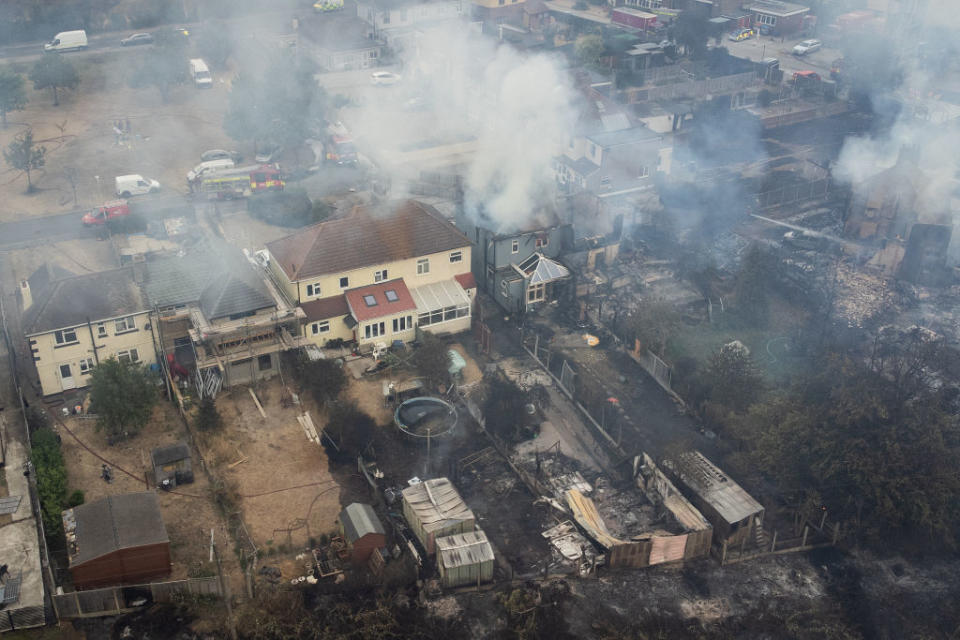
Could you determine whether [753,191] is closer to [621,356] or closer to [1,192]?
[621,356]

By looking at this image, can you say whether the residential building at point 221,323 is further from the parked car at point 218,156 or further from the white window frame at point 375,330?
the parked car at point 218,156

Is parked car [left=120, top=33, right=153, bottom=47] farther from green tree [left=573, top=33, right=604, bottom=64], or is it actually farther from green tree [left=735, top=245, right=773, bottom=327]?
green tree [left=735, top=245, right=773, bottom=327]

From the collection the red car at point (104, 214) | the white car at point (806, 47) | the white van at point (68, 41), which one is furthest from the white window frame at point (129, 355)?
the white car at point (806, 47)

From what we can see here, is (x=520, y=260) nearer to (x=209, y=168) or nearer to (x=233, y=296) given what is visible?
(x=233, y=296)

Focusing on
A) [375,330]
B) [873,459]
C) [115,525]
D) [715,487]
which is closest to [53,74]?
[375,330]

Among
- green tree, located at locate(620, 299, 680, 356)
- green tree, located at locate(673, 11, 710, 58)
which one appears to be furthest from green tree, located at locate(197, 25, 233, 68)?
green tree, located at locate(620, 299, 680, 356)

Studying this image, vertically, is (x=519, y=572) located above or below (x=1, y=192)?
below

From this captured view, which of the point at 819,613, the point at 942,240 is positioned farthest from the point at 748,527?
the point at 942,240
